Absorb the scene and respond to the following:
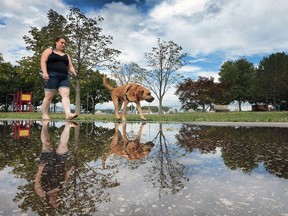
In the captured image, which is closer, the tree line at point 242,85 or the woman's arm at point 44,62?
the woman's arm at point 44,62

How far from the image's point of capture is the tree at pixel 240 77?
6600 cm

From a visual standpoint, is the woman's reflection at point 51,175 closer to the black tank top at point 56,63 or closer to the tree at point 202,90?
the black tank top at point 56,63

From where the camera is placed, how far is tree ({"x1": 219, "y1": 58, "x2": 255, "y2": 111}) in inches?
2598

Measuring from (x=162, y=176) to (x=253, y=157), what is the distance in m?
1.70

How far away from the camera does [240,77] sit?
225 ft

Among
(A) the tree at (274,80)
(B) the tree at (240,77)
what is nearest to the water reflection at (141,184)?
(A) the tree at (274,80)

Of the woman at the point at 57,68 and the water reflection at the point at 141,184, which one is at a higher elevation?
the woman at the point at 57,68

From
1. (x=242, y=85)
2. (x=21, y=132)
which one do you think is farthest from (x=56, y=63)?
(x=242, y=85)

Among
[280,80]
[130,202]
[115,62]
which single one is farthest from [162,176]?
[280,80]

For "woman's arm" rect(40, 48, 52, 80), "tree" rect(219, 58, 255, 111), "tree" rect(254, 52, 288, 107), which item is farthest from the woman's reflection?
"tree" rect(219, 58, 255, 111)

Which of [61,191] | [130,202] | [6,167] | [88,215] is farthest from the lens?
[6,167]

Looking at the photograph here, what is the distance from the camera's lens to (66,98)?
24.8ft

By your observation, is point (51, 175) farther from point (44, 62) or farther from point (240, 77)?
point (240, 77)

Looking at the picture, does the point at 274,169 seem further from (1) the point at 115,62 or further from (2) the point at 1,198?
(1) the point at 115,62
